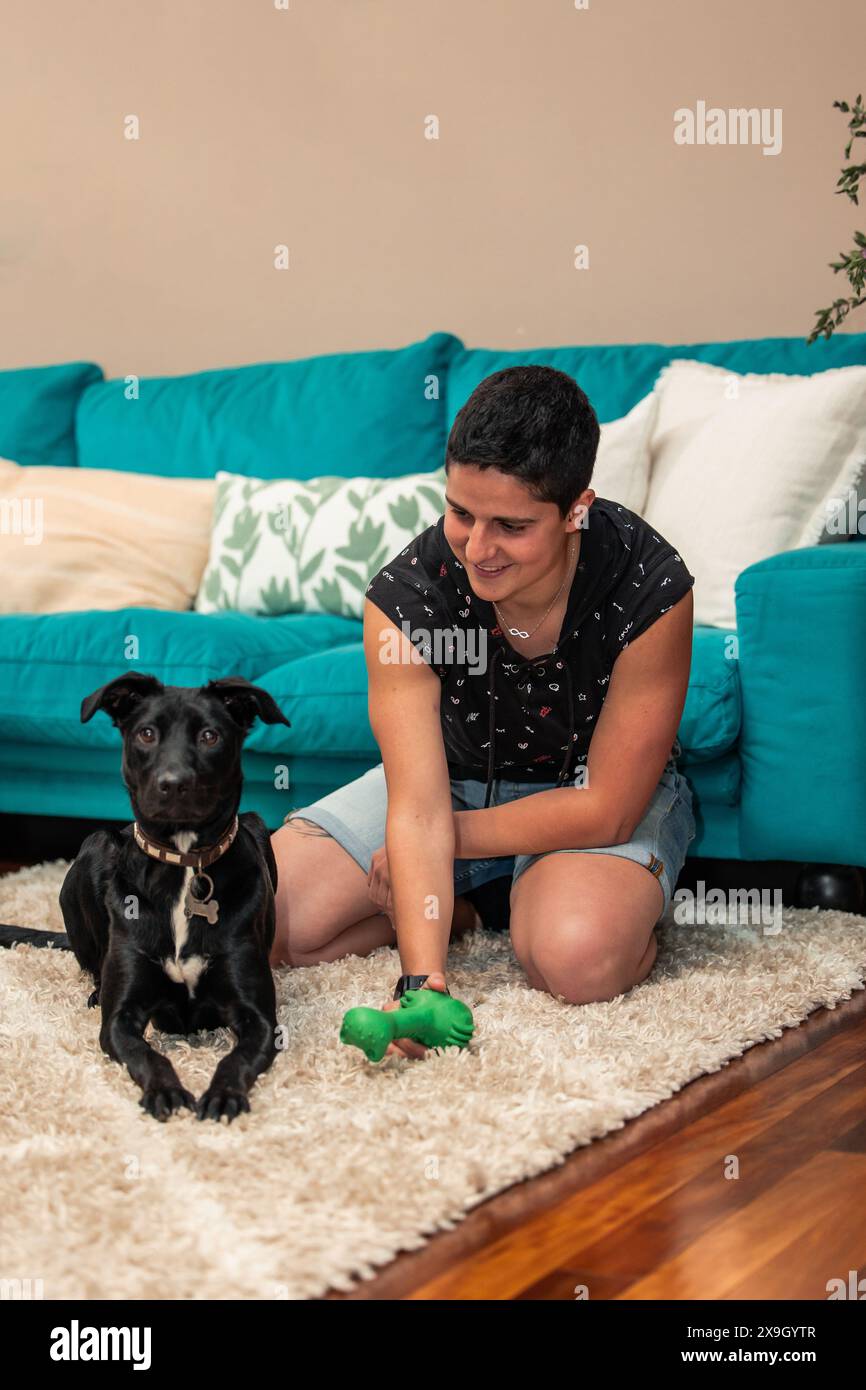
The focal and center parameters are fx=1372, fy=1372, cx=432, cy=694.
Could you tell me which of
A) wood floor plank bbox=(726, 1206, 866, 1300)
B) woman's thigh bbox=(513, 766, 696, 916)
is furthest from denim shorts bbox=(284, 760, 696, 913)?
wood floor plank bbox=(726, 1206, 866, 1300)

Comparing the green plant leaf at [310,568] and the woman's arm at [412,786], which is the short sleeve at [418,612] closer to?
the woman's arm at [412,786]

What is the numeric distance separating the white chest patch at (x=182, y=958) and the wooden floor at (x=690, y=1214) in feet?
1.93

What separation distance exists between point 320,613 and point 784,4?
1927 mm

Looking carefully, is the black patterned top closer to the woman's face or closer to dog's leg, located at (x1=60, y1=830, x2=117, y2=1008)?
the woman's face

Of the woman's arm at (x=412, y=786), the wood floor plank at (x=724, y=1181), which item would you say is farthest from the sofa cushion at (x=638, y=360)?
the wood floor plank at (x=724, y=1181)

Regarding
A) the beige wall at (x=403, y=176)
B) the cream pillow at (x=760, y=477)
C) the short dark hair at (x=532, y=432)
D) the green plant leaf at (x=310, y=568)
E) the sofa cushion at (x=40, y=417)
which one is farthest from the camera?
the sofa cushion at (x=40, y=417)

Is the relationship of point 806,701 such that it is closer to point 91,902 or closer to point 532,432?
point 532,432

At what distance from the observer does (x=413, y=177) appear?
394cm

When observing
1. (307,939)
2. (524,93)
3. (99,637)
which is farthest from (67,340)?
(307,939)

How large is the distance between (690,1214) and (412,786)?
760mm

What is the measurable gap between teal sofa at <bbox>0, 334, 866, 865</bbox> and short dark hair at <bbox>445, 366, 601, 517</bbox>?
779mm

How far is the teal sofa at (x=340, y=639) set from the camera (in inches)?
94.3

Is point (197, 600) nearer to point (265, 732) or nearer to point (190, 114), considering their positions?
point (265, 732)

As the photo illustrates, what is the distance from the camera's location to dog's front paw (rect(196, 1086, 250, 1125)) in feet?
5.08
